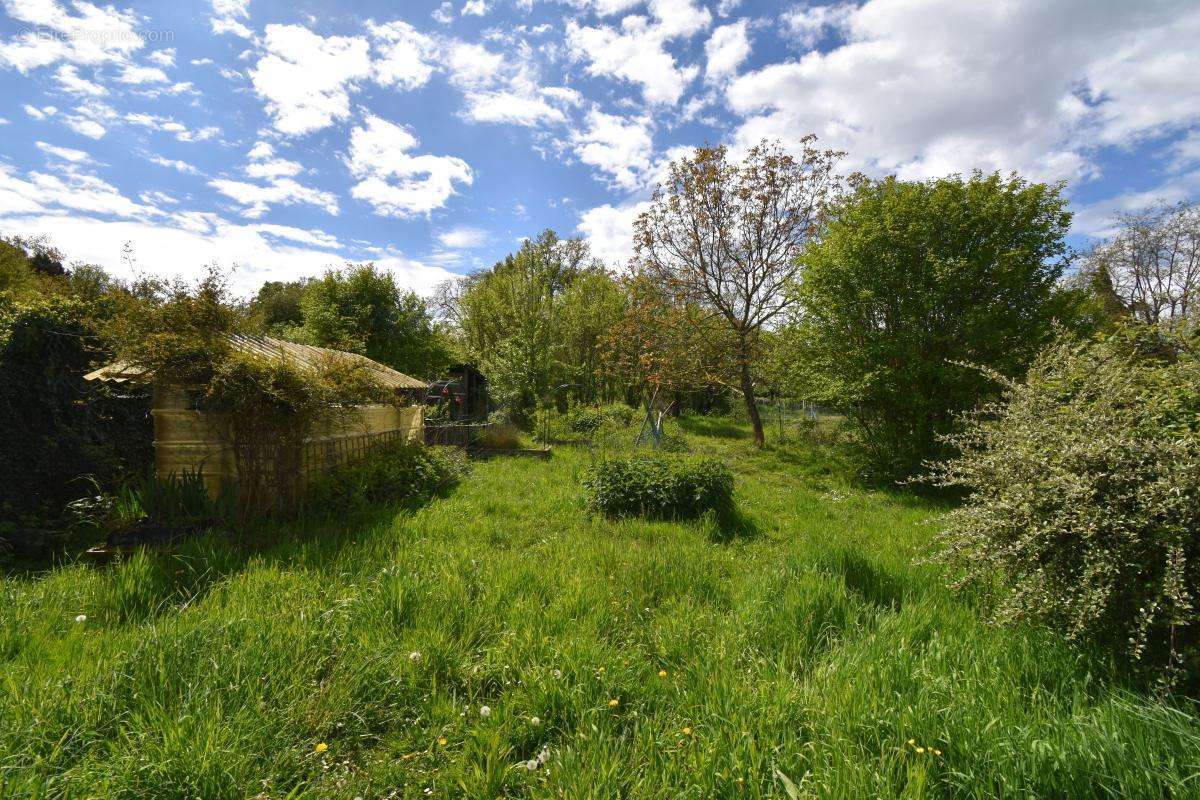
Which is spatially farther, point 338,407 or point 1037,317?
point 1037,317

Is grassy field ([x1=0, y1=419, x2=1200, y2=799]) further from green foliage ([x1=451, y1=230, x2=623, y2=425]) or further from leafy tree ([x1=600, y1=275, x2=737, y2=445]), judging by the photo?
green foliage ([x1=451, y1=230, x2=623, y2=425])

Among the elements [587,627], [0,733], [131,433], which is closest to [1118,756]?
[587,627]

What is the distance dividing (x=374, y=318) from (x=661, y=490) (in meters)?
19.6

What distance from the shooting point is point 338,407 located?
609cm

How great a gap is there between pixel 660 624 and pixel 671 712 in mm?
802

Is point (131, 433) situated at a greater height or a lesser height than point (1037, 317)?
lesser

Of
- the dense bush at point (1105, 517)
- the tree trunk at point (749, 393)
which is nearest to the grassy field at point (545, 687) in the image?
the dense bush at point (1105, 517)

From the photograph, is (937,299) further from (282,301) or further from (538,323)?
(282,301)

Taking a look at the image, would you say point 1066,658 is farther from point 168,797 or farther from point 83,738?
point 83,738

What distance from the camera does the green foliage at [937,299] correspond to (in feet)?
26.8

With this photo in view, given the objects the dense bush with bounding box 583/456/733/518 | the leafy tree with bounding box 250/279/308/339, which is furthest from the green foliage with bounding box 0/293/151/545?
the leafy tree with bounding box 250/279/308/339

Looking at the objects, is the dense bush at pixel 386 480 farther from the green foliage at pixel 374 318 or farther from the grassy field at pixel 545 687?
the green foliage at pixel 374 318

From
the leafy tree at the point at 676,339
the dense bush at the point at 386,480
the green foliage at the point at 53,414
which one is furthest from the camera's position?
the leafy tree at the point at 676,339

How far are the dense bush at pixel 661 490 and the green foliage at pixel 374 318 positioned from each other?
17.8m
